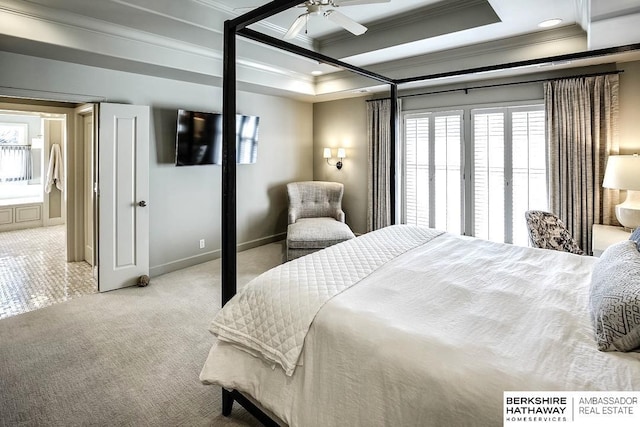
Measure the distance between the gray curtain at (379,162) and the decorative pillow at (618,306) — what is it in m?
4.06

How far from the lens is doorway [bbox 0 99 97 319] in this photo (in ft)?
13.2

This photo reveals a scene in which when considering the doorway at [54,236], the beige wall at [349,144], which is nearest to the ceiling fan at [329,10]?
the doorway at [54,236]

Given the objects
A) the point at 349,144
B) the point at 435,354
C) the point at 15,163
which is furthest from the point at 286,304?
the point at 15,163

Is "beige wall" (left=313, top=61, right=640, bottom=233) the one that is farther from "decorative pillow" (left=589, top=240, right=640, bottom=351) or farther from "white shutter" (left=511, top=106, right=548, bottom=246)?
"decorative pillow" (left=589, top=240, right=640, bottom=351)

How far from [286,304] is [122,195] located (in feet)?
10.7

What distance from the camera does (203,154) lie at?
471 cm

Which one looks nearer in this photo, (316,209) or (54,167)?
(316,209)

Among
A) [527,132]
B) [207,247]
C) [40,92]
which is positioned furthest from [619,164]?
[40,92]

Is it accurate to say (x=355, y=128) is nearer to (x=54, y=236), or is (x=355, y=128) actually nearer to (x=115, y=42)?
(x=115, y=42)

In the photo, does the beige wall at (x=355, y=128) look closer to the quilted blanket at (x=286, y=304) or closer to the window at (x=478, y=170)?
the window at (x=478, y=170)

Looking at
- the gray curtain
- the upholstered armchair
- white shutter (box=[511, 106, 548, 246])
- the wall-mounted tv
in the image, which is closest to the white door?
the wall-mounted tv

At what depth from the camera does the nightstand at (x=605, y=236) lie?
123 inches

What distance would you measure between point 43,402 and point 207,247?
121 inches

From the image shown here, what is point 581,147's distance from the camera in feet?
13.1
